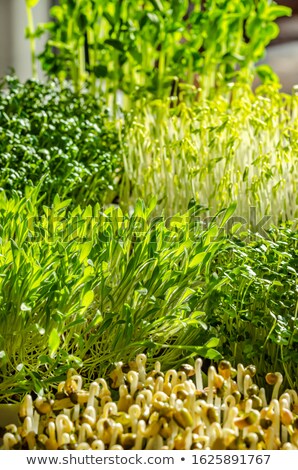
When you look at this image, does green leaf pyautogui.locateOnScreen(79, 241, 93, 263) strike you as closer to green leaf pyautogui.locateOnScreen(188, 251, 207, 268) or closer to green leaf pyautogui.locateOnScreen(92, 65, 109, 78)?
green leaf pyautogui.locateOnScreen(188, 251, 207, 268)

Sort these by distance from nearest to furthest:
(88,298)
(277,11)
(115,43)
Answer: (88,298) → (115,43) → (277,11)

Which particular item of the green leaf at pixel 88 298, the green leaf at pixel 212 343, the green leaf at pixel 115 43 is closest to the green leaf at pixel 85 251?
the green leaf at pixel 88 298

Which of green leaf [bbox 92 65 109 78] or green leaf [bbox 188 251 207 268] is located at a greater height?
green leaf [bbox 92 65 109 78]

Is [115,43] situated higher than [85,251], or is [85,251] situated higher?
[115,43]

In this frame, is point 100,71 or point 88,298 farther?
point 100,71

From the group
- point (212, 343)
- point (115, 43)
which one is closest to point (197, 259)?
point (212, 343)

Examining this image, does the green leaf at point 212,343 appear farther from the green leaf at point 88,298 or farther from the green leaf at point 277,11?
the green leaf at point 277,11

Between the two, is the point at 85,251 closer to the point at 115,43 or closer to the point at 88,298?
the point at 88,298

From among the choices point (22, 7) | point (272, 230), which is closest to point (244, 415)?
point (272, 230)

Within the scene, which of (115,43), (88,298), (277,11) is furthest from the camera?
(277,11)

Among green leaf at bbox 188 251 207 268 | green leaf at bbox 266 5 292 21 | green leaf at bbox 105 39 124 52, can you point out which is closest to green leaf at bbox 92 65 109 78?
green leaf at bbox 105 39 124 52

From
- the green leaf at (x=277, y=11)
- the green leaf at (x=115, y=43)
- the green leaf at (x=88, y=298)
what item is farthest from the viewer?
the green leaf at (x=277, y=11)

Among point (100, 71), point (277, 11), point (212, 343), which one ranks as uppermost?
point (277, 11)
